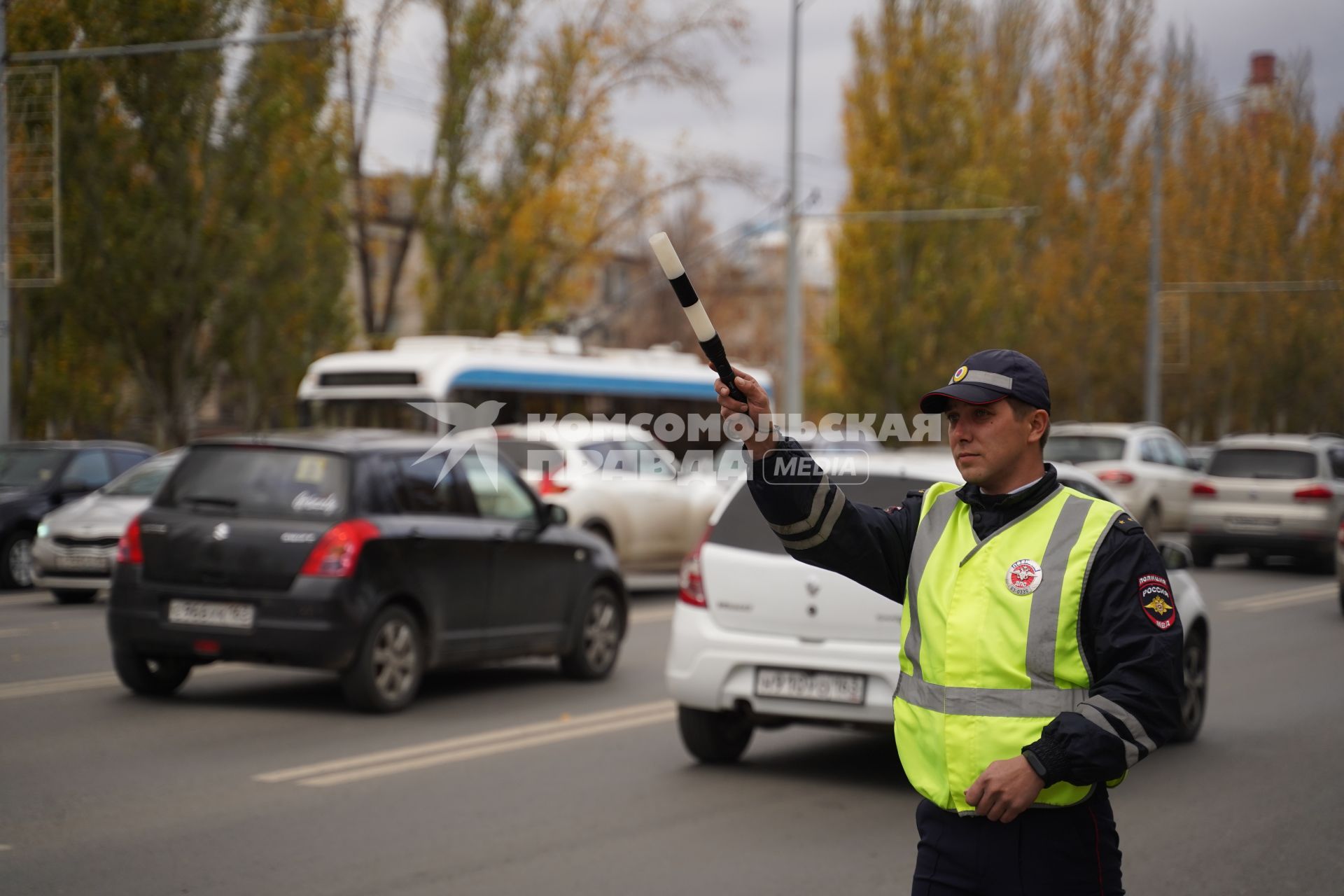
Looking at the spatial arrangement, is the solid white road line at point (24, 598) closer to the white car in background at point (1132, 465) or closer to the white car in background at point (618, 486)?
the white car in background at point (618, 486)

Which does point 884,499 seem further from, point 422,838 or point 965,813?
point 965,813

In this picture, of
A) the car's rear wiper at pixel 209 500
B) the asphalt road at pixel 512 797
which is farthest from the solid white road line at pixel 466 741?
the car's rear wiper at pixel 209 500

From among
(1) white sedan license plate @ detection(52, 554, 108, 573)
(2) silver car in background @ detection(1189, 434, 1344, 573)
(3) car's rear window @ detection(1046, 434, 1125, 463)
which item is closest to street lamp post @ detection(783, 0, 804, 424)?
(3) car's rear window @ detection(1046, 434, 1125, 463)

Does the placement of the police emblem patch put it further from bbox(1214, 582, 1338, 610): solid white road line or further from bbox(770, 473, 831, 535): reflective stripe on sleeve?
bbox(1214, 582, 1338, 610): solid white road line

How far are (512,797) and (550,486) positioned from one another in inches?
350

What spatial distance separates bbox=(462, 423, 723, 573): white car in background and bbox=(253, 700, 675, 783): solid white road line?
608 cm

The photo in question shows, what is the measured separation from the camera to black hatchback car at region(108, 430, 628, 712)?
902 centimetres

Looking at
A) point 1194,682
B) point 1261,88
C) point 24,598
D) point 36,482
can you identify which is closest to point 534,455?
point 24,598

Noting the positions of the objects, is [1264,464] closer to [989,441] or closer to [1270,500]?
[1270,500]

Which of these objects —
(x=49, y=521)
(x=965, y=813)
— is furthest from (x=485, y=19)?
(x=965, y=813)

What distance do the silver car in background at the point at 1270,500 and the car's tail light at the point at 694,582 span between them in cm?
1522

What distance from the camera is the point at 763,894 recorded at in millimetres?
5652

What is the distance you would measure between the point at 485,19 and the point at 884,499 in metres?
26.8

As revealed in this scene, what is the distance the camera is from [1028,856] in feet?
10.2
